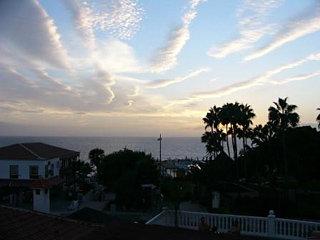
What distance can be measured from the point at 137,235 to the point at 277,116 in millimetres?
43106

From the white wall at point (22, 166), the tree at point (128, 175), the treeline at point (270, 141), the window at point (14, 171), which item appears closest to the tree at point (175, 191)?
the tree at point (128, 175)

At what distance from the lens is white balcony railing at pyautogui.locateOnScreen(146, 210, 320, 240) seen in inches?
597

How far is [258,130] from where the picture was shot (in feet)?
197

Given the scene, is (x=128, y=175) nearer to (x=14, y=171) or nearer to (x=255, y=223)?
(x=14, y=171)

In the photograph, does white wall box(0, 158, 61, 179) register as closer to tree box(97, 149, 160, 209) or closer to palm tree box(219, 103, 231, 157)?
tree box(97, 149, 160, 209)

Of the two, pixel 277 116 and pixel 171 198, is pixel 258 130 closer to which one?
pixel 277 116

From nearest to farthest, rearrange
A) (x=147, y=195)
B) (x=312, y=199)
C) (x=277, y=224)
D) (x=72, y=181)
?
1. (x=277, y=224)
2. (x=312, y=199)
3. (x=147, y=195)
4. (x=72, y=181)

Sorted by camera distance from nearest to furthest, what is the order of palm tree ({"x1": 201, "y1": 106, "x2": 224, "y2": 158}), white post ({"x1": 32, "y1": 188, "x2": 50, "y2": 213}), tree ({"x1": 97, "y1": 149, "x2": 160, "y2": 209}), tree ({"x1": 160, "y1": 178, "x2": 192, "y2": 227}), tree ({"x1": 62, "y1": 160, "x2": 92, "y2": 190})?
tree ({"x1": 160, "y1": 178, "x2": 192, "y2": 227}), white post ({"x1": 32, "y1": 188, "x2": 50, "y2": 213}), tree ({"x1": 97, "y1": 149, "x2": 160, "y2": 209}), tree ({"x1": 62, "y1": 160, "x2": 92, "y2": 190}), palm tree ({"x1": 201, "y1": 106, "x2": 224, "y2": 158})

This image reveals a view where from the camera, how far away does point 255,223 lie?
16.2 metres

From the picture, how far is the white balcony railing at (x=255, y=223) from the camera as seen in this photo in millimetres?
15156

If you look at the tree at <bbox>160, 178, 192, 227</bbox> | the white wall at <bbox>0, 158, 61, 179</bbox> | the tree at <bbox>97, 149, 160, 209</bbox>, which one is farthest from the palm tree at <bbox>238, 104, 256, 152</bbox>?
the tree at <bbox>160, 178, 192, 227</bbox>

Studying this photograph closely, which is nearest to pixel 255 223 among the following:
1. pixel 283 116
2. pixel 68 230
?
pixel 68 230

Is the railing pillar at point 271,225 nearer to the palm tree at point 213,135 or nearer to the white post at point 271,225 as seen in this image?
the white post at point 271,225

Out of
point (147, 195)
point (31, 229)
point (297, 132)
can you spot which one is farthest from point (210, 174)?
point (31, 229)
